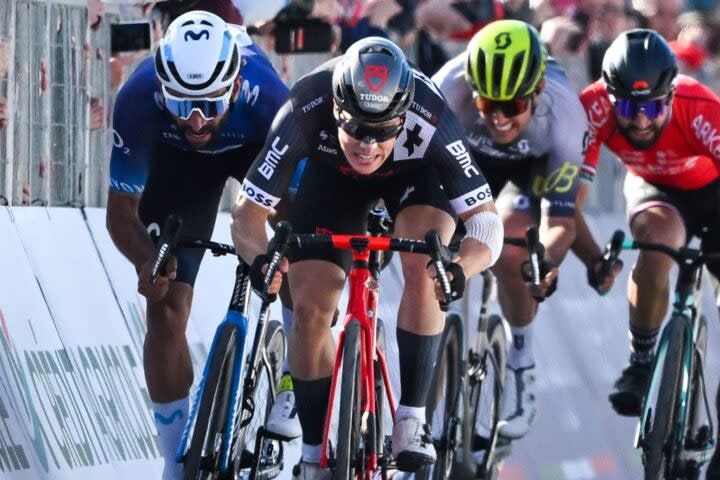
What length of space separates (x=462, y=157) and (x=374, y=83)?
63cm

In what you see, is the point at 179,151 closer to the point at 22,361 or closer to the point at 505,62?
the point at 22,361

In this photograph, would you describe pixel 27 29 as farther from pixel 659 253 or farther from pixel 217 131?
pixel 659 253

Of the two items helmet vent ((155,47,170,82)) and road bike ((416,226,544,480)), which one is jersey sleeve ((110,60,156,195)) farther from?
road bike ((416,226,544,480))

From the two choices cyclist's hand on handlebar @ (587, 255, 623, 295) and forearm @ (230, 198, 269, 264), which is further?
cyclist's hand on handlebar @ (587, 255, 623, 295)

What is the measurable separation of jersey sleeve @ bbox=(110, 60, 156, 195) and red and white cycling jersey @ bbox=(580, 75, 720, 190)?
2813 millimetres

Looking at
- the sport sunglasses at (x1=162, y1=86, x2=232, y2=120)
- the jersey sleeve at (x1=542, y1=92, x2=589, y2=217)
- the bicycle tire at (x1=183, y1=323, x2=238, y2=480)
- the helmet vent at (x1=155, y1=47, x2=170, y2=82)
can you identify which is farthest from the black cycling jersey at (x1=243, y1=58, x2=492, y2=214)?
the jersey sleeve at (x1=542, y1=92, x2=589, y2=217)

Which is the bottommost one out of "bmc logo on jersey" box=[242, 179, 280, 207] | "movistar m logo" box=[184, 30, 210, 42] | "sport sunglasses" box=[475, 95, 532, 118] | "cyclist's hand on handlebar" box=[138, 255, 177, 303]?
"cyclist's hand on handlebar" box=[138, 255, 177, 303]

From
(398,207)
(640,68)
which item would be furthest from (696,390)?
(398,207)

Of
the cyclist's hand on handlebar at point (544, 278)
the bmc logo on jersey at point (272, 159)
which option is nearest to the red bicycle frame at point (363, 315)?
the bmc logo on jersey at point (272, 159)

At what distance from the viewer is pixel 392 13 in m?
11.7

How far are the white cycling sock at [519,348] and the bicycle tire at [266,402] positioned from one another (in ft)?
7.52

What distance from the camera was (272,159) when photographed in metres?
7.16

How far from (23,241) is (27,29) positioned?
1215 mm

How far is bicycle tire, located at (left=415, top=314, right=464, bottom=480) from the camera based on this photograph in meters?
8.95
